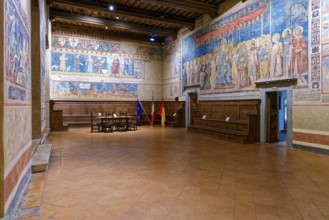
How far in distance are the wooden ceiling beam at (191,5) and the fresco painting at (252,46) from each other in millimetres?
618

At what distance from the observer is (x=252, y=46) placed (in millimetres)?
9438

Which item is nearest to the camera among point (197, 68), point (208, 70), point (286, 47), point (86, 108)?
point (286, 47)

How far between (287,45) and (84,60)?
479 inches

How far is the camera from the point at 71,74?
15.1 meters

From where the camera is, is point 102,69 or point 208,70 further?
point 102,69

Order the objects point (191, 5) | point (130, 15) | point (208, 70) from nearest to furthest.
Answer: point (191, 5) < point (208, 70) < point (130, 15)

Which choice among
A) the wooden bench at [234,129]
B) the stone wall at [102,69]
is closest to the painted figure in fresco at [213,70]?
the wooden bench at [234,129]

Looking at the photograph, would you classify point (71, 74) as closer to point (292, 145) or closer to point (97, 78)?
point (97, 78)

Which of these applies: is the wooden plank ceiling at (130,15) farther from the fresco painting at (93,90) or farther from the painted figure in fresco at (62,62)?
the fresco painting at (93,90)

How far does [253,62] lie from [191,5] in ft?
14.5

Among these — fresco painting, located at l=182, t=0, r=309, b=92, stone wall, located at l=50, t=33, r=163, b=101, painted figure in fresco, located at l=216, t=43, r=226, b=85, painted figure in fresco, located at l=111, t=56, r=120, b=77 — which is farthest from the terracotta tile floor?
painted figure in fresco, located at l=111, t=56, r=120, b=77

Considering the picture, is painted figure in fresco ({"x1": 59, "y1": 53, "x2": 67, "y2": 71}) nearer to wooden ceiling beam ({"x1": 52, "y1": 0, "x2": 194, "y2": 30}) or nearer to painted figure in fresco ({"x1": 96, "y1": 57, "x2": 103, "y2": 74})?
painted figure in fresco ({"x1": 96, "y1": 57, "x2": 103, "y2": 74})

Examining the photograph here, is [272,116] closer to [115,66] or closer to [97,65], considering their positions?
[115,66]

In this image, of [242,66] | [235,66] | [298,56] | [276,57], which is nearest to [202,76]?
[235,66]
